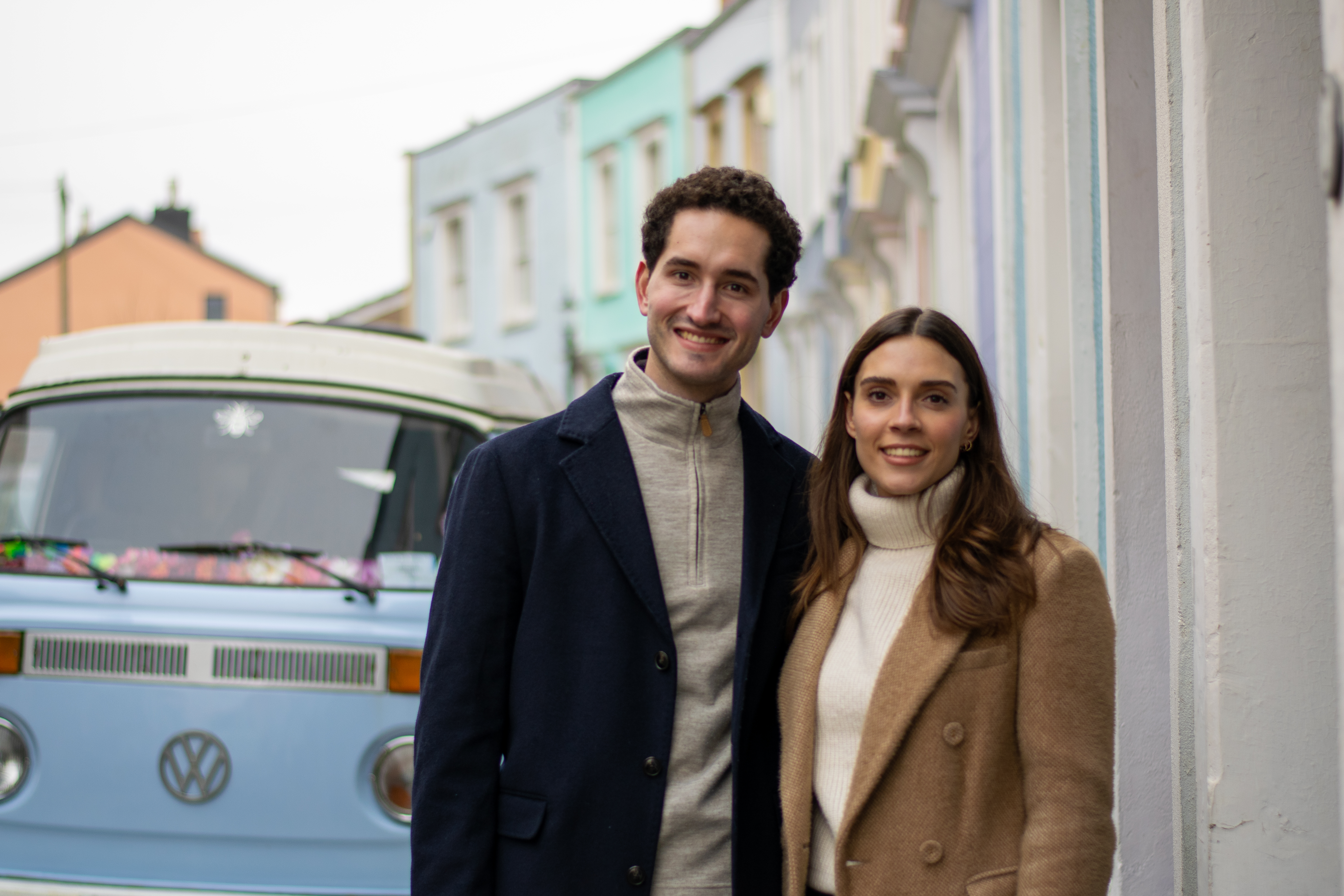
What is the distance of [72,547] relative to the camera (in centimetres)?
454

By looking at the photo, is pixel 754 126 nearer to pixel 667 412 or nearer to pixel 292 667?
pixel 292 667

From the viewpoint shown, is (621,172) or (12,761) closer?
(12,761)

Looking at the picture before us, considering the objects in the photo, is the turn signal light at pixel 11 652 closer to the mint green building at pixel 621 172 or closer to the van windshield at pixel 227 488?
the van windshield at pixel 227 488

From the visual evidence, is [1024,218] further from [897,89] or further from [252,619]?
[897,89]

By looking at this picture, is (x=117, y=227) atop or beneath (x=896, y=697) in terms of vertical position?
atop

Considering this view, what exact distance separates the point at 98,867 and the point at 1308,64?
12.4 ft

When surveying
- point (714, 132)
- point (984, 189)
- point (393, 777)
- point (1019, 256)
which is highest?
point (714, 132)

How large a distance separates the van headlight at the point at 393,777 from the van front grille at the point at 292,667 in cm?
20

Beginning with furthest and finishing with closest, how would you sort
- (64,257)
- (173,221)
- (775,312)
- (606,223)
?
(173,221), (64,257), (606,223), (775,312)

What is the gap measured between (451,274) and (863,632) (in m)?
23.8

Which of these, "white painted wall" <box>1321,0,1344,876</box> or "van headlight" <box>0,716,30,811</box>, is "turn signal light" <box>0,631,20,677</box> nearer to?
"van headlight" <box>0,716,30,811</box>

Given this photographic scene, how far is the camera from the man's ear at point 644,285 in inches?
107

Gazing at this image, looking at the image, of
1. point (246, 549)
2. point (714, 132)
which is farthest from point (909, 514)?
point (714, 132)

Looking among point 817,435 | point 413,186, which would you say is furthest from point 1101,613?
point 413,186
